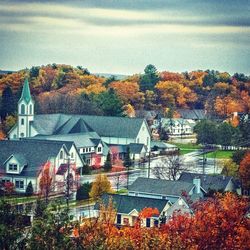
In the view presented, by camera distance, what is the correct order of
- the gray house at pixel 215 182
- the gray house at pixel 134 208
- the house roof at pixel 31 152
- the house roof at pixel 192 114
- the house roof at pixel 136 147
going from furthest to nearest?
the house roof at pixel 192 114 < the house roof at pixel 136 147 < the house roof at pixel 31 152 < the gray house at pixel 215 182 < the gray house at pixel 134 208

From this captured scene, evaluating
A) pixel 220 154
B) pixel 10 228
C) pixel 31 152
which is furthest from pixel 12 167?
pixel 10 228

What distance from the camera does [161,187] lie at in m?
11.1

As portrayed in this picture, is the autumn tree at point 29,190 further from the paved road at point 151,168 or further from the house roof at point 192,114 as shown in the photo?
the house roof at point 192,114

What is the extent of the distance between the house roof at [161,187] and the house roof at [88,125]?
739cm

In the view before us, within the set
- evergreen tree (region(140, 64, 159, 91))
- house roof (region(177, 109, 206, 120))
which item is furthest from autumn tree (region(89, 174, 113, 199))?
evergreen tree (region(140, 64, 159, 91))

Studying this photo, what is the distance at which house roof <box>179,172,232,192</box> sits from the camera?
11884mm

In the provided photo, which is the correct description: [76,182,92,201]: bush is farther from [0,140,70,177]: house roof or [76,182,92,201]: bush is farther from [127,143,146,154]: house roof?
[127,143,146,154]: house roof

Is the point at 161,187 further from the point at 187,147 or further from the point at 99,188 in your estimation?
the point at 187,147

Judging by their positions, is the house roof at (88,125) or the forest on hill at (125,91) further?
the forest on hill at (125,91)

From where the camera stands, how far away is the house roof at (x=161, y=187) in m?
10.9

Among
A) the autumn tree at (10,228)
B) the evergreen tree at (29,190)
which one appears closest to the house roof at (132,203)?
the evergreen tree at (29,190)

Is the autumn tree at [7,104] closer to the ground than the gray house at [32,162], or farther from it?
farther from it

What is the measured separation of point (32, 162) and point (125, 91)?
1453 cm

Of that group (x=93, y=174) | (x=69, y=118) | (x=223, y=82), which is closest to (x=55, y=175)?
(x=93, y=174)
